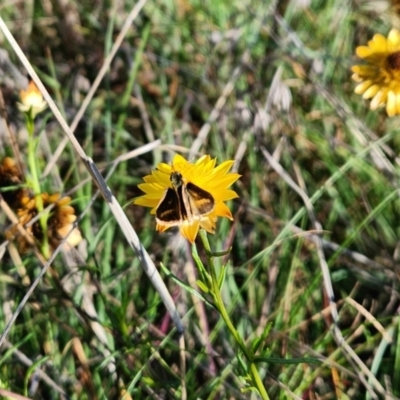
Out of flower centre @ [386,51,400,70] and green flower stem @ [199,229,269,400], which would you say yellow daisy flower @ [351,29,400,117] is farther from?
green flower stem @ [199,229,269,400]

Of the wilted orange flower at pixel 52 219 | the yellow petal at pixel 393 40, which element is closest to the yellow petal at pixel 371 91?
the yellow petal at pixel 393 40

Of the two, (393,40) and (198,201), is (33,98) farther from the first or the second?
(393,40)

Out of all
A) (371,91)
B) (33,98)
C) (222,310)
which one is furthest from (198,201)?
(371,91)

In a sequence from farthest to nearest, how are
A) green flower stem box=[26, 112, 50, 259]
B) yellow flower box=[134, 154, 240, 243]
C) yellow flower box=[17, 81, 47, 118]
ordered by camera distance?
yellow flower box=[17, 81, 47, 118], green flower stem box=[26, 112, 50, 259], yellow flower box=[134, 154, 240, 243]

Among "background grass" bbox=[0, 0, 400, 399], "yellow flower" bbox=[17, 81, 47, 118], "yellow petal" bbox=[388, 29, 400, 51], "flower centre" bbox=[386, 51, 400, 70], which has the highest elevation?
"yellow petal" bbox=[388, 29, 400, 51]

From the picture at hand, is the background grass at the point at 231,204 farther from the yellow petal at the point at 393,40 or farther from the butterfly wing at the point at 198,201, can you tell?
the butterfly wing at the point at 198,201

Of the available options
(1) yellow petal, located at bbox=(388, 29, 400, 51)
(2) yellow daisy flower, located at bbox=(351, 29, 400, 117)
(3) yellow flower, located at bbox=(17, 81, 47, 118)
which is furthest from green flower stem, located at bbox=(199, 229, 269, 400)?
(1) yellow petal, located at bbox=(388, 29, 400, 51)

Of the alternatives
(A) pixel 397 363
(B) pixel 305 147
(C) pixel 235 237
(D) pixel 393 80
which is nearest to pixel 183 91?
(B) pixel 305 147
